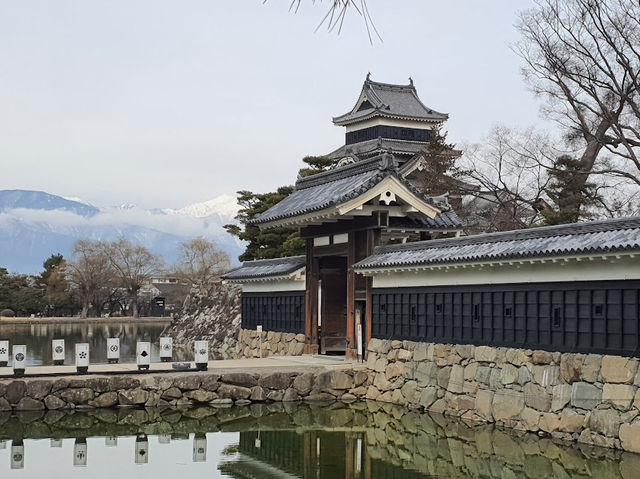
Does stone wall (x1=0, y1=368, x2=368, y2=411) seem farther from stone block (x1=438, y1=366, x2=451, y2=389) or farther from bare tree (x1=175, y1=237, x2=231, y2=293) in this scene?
bare tree (x1=175, y1=237, x2=231, y2=293)

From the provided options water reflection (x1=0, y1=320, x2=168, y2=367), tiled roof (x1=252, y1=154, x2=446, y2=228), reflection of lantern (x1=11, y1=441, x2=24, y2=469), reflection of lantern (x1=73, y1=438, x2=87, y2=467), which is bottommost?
water reflection (x1=0, y1=320, x2=168, y2=367)

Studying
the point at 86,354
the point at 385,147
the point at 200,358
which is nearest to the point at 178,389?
the point at 200,358

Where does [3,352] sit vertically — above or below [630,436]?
above

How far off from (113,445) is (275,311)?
15088mm

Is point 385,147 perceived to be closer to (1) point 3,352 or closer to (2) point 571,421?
(1) point 3,352

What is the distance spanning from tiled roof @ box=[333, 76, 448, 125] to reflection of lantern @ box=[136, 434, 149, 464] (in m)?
42.9

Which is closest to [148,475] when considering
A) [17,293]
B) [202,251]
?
[17,293]

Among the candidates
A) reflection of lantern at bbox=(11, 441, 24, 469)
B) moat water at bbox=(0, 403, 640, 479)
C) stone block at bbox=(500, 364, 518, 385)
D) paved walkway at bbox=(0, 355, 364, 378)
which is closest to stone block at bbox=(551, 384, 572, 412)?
moat water at bbox=(0, 403, 640, 479)

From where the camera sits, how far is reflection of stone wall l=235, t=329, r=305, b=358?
2897 centimetres

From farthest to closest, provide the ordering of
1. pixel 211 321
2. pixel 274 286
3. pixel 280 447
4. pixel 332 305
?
pixel 211 321 < pixel 274 286 < pixel 332 305 < pixel 280 447

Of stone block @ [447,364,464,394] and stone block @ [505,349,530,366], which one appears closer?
stone block @ [505,349,530,366]

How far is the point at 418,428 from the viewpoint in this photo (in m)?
18.8

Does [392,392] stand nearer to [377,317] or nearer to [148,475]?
[377,317]

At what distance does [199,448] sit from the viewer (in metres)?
16.6
